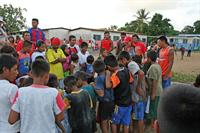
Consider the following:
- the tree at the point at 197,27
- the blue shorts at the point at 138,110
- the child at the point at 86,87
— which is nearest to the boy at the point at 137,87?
the blue shorts at the point at 138,110

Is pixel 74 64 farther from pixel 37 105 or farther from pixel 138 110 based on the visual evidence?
pixel 37 105

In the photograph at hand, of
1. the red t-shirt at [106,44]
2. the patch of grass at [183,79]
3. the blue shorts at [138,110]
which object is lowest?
the patch of grass at [183,79]

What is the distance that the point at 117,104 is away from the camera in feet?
16.7

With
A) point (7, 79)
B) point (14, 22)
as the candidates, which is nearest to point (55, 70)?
point (7, 79)

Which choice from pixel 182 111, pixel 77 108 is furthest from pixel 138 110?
pixel 182 111

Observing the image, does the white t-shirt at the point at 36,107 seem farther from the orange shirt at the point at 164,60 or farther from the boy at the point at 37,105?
the orange shirt at the point at 164,60

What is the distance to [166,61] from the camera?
6801 mm

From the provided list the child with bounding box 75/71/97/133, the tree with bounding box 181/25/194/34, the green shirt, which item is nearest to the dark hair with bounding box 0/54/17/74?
the child with bounding box 75/71/97/133

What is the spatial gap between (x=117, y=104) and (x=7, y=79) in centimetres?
235

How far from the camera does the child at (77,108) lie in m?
3.84

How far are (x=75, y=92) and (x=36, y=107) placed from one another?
0.97 m

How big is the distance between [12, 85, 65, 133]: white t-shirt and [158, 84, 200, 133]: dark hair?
1790 mm

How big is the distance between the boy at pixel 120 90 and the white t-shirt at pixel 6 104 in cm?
204

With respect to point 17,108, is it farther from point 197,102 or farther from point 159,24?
point 159,24
